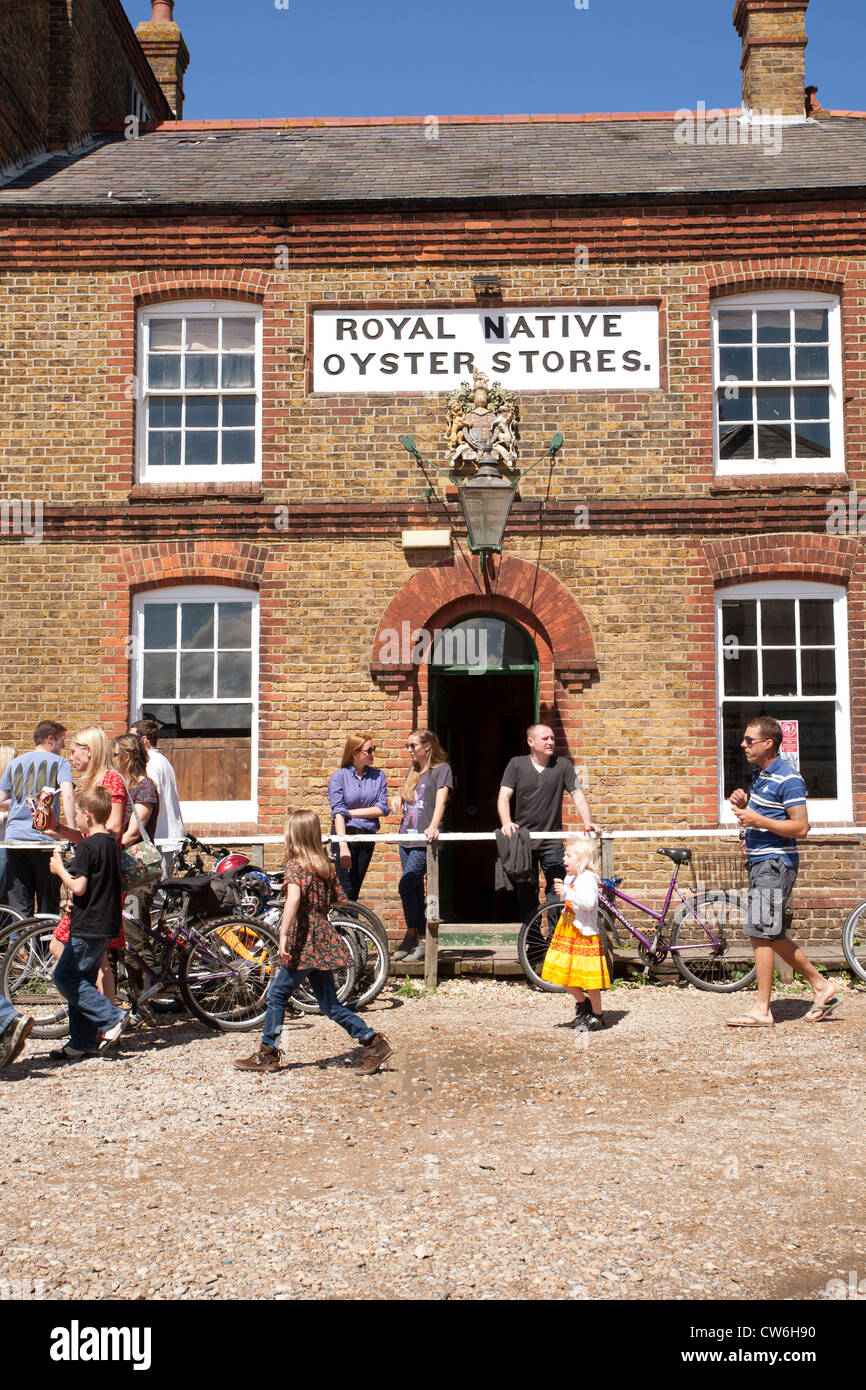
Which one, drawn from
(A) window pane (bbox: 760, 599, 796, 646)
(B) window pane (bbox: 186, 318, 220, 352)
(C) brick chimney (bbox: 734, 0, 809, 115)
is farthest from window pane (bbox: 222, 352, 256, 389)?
(C) brick chimney (bbox: 734, 0, 809, 115)

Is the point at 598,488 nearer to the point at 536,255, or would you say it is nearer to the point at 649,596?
the point at 649,596

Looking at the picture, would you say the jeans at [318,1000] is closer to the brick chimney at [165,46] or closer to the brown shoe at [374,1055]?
the brown shoe at [374,1055]

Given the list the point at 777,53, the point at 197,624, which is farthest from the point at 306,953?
the point at 777,53

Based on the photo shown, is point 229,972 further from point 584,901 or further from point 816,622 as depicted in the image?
point 816,622

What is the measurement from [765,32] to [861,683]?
793 centimetres

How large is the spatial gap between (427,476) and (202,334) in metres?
2.65

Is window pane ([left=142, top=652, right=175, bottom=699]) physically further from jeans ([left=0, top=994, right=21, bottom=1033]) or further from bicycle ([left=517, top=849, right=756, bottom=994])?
jeans ([left=0, top=994, right=21, bottom=1033])

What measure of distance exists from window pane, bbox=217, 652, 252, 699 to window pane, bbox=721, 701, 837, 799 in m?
4.45

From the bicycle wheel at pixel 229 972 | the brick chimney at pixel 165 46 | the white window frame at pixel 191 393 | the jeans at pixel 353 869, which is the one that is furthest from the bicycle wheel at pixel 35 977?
the brick chimney at pixel 165 46

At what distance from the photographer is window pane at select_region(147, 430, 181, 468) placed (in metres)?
11.3

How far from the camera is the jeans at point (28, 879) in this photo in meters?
8.55

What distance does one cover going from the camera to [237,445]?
36.9ft

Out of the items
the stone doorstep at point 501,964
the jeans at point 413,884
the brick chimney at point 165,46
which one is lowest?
the stone doorstep at point 501,964

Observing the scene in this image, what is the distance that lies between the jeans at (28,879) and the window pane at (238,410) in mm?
4723
